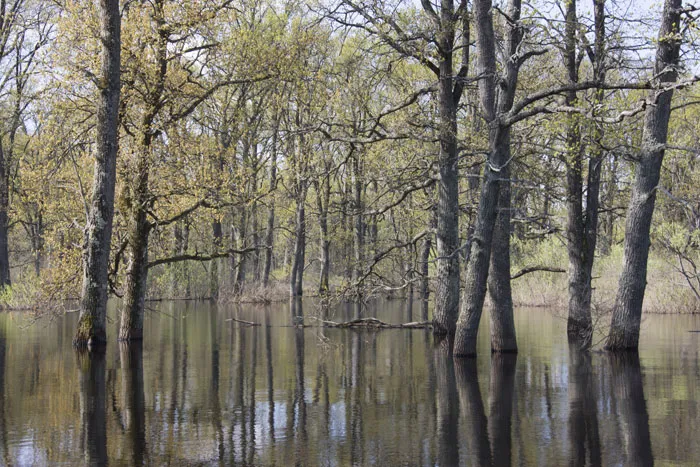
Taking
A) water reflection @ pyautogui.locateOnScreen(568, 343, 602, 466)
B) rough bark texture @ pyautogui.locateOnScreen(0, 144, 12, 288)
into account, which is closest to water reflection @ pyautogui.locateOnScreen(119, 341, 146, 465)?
water reflection @ pyautogui.locateOnScreen(568, 343, 602, 466)

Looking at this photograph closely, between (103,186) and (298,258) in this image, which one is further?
(298,258)

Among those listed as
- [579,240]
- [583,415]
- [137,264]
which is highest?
[579,240]

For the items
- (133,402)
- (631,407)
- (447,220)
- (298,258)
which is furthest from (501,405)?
(298,258)

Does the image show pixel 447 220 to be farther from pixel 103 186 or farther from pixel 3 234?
pixel 3 234

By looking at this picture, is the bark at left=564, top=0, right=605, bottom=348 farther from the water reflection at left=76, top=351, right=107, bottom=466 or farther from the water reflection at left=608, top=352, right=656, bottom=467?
the water reflection at left=76, top=351, right=107, bottom=466

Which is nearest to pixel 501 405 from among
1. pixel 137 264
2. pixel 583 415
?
pixel 583 415

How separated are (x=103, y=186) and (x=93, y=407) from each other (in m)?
6.93

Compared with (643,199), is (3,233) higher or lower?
higher

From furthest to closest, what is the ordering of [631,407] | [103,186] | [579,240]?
[579,240] → [103,186] → [631,407]

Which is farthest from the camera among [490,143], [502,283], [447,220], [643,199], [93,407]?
[447,220]

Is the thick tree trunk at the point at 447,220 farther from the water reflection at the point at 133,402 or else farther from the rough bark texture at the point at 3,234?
the rough bark texture at the point at 3,234

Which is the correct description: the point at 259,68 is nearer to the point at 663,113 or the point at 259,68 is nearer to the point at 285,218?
the point at 663,113

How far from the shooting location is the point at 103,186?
16.3 metres

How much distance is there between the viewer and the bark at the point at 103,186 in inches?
634
